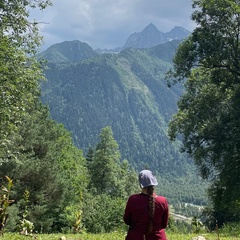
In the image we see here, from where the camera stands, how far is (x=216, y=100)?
2525 cm

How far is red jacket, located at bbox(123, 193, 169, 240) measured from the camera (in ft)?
16.7

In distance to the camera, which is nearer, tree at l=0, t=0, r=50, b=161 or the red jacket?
the red jacket

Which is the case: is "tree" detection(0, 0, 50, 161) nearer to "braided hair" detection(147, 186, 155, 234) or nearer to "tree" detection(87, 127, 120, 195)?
"braided hair" detection(147, 186, 155, 234)

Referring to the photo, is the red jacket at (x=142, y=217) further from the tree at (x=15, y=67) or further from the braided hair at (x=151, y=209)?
the tree at (x=15, y=67)

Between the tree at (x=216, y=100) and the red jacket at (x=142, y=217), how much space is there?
17.2 metres

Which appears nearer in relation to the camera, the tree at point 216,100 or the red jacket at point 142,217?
the red jacket at point 142,217

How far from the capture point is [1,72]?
1360 cm

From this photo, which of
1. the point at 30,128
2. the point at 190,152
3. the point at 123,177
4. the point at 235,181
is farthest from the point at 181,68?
the point at 123,177

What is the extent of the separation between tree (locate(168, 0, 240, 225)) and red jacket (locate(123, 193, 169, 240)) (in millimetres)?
17223

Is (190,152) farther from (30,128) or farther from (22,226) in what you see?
(22,226)

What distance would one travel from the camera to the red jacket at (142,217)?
16.7 feet

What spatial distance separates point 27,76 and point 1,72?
1285mm

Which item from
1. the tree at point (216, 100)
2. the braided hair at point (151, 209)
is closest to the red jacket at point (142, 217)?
the braided hair at point (151, 209)

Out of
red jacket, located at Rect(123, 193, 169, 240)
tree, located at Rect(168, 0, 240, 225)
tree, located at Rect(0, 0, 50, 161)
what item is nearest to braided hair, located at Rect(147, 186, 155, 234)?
red jacket, located at Rect(123, 193, 169, 240)
